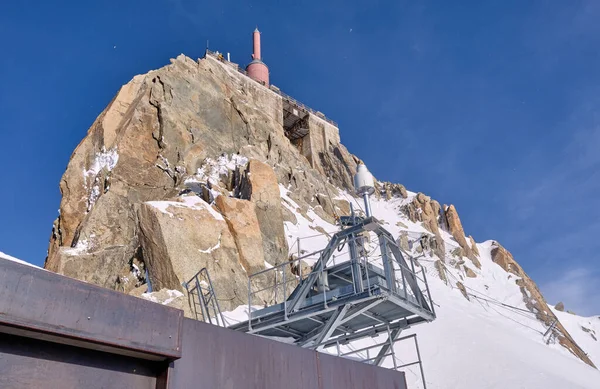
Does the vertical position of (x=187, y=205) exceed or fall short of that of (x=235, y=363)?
it exceeds it

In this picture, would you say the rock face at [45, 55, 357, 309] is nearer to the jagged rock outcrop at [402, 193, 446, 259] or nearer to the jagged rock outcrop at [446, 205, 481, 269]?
the jagged rock outcrop at [402, 193, 446, 259]

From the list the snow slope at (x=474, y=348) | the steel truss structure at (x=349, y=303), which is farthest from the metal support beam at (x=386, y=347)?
the snow slope at (x=474, y=348)

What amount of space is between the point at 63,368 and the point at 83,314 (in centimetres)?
53

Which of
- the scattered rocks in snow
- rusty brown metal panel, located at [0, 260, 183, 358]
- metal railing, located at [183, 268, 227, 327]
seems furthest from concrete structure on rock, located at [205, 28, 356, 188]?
rusty brown metal panel, located at [0, 260, 183, 358]

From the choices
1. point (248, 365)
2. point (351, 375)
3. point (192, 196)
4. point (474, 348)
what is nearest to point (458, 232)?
point (474, 348)

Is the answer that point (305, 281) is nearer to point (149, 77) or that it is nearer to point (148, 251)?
point (148, 251)

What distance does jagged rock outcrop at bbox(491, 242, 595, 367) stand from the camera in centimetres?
3222

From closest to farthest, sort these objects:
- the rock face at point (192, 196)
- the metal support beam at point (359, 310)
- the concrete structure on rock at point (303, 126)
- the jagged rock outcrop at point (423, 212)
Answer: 1. the metal support beam at point (359, 310)
2. the rock face at point (192, 196)
3. the jagged rock outcrop at point (423, 212)
4. the concrete structure on rock at point (303, 126)

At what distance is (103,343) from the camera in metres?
4.52

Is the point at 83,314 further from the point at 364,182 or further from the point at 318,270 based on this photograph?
the point at 364,182

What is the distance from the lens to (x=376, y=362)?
11.9 metres

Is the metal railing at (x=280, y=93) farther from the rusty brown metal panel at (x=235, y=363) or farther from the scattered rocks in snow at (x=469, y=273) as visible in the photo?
the rusty brown metal panel at (x=235, y=363)

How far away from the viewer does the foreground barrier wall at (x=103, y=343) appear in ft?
13.7

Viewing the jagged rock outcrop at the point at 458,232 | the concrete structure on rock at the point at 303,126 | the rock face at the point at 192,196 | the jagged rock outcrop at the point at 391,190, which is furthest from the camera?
the jagged rock outcrop at the point at 391,190
